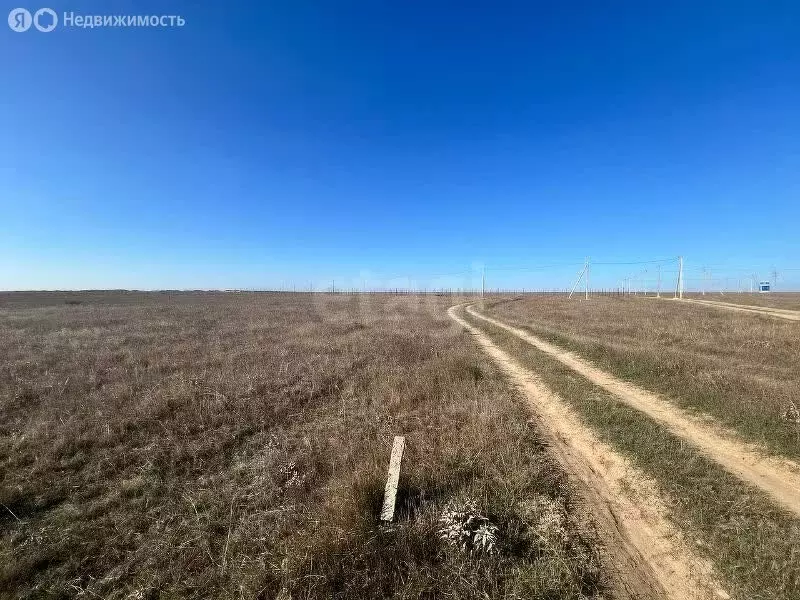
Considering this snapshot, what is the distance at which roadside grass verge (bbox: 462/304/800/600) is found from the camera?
11.6ft

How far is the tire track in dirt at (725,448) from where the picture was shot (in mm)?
5188

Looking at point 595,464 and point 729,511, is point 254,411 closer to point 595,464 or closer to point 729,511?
point 595,464

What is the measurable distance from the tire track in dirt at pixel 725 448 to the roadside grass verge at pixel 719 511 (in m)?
0.26

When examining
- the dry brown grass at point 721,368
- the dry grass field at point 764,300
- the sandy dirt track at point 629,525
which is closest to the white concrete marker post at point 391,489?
the sandy dirt track at point 629,525

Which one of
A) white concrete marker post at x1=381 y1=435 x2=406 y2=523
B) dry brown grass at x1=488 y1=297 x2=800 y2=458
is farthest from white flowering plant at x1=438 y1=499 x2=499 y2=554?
dry brown grass at x1=488 y1=297 x2=800 y2=458

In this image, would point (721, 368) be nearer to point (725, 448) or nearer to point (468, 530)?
point (725, 448)

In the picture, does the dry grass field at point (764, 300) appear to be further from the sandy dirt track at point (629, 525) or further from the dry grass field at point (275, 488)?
the dry grass field at point (275, 488)

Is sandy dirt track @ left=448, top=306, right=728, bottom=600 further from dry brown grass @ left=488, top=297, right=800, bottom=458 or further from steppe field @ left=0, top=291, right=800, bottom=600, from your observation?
dry brown grass @ left=488, top=297, right=800, bottom=458

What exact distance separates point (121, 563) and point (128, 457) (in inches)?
125

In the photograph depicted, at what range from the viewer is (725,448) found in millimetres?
6441

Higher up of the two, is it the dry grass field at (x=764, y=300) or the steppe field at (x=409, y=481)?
the dry grass field at (x=764, y=300)

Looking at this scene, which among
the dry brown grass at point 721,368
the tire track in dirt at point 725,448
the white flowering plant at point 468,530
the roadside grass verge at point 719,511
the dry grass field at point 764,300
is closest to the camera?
the roadside grass verge at point 719,511

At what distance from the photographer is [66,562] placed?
180 inches

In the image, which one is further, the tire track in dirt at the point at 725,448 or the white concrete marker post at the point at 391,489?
the tire track in dirt at the point at 725,448
